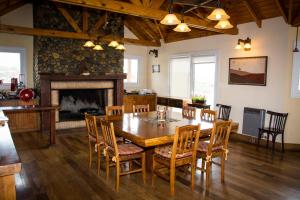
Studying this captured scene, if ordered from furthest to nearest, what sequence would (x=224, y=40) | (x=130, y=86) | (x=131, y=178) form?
1. (x=130, y=86)
2. (x=224, y=40)
3. (x=131, y=178)

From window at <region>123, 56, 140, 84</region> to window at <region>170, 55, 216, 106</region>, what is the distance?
1.51 meters

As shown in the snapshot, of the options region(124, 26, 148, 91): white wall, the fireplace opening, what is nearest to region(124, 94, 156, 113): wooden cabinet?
region(124, 26, 148, 91): white wall

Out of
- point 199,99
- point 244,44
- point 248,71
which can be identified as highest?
point 244,44

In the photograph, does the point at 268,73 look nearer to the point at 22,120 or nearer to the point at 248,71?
the point at 248,71

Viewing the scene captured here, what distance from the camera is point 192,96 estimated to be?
763cm

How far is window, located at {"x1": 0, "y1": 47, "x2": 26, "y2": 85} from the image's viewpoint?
689cm

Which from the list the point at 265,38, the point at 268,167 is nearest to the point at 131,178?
the point at 268,167

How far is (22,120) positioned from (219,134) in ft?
17.3

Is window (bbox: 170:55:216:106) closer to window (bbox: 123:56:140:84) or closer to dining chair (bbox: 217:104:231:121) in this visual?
dining chair (bbox: 217:104:231:121)

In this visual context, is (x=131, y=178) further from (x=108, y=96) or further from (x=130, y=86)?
(x=130, y=86)

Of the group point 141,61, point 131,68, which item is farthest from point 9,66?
point 141,61

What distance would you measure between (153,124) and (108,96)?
3.85m

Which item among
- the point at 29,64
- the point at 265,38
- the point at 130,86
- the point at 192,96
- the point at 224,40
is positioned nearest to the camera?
the point at 265,38

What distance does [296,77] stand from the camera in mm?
5215
